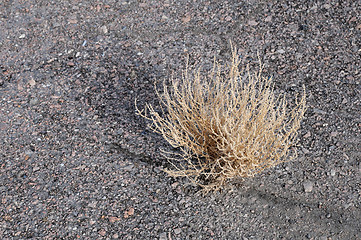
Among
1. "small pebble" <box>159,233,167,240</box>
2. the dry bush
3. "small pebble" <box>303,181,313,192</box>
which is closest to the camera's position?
the dry bush

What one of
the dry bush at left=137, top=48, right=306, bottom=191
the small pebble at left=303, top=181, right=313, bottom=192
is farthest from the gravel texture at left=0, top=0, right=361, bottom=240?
the dry bush at left=137, top=48, right=306, bottom=191

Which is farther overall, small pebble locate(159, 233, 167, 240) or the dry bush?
small pebble locate(159, 233, 167, 240)

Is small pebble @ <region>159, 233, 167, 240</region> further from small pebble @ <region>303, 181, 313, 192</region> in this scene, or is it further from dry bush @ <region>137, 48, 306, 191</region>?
small pebble @ <region>303, 181, 313, 192</region>

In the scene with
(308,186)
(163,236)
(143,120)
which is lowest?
(308,186)

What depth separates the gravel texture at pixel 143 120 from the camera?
8.70 feet

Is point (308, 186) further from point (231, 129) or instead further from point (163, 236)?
point (163, 236)

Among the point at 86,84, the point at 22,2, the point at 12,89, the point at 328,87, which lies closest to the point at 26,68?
the point at 12,89

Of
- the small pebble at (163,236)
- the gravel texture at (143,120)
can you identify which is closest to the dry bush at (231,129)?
the gravel texture at (143,120)

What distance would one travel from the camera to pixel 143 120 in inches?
128

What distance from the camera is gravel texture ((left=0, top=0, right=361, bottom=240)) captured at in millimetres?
2652

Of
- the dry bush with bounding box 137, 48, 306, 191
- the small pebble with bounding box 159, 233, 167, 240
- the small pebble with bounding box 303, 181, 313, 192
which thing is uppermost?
the dry bush with bounding box 137, 48, 306, 191

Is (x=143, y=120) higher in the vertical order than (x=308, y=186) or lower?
higher

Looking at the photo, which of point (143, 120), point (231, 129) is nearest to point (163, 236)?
point (231, 129)

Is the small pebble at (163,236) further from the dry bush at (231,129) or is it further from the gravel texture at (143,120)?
the dry bush at (231,129)
